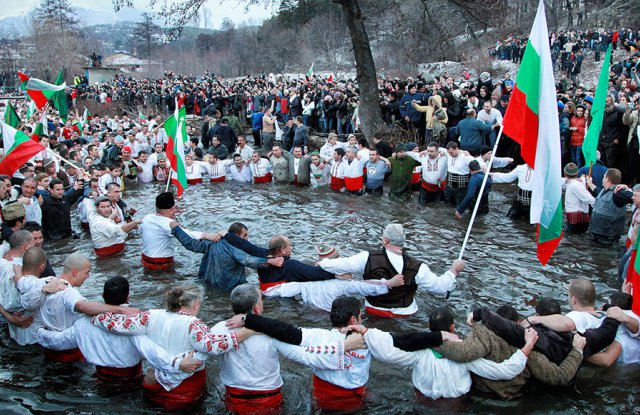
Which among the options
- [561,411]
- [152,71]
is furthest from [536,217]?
[152,71]

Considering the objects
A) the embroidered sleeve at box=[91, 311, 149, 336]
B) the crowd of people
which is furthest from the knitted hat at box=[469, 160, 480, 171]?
the embroidered sleeve at box=[91, 311, 149, 336]

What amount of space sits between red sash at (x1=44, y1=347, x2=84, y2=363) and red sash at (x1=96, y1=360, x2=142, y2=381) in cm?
64

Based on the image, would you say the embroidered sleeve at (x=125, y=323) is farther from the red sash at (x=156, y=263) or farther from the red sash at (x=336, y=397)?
the red sash at (x=156, y=263)

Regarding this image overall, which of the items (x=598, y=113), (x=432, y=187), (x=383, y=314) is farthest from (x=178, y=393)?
(x=432, y=187)

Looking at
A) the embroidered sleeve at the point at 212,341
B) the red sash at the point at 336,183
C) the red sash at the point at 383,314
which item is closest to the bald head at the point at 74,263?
the embroidered sleeve at the point at 212,341

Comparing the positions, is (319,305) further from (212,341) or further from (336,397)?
(212,341)

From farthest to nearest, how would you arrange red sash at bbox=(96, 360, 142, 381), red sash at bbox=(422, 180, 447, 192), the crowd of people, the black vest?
1. red sash at bbox=(422, 180, 447, 192)
2. the black vest
3. red sash at bbox=(96, 360, 142, 381)
4. the crowd of people

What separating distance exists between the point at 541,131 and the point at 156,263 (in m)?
6.42

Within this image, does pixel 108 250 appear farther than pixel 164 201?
Yes

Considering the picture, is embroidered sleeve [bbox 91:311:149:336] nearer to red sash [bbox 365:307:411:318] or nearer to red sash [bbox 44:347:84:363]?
red sash [bbox 44:347:84:363]

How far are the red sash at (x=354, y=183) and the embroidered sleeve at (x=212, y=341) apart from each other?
1010 centimetres

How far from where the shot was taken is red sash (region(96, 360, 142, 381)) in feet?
19.0

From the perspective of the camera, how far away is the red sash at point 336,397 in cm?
537

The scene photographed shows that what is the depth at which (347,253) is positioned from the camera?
10625 mm
